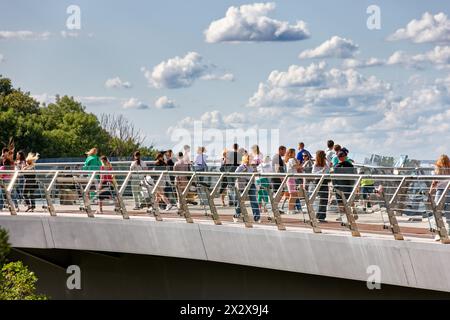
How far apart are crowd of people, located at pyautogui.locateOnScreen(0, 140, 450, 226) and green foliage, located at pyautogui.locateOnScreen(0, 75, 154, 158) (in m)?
83.4

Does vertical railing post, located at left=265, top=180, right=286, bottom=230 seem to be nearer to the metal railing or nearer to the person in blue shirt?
the metal railing

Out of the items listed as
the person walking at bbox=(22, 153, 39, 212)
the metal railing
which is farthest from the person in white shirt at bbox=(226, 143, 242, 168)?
the person walking at bbox=(22, 153, 39, 212)

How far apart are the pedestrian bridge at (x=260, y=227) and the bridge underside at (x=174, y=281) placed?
28.6 inches

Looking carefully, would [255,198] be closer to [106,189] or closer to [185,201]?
[185,201]

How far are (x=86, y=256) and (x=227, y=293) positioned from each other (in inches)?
238

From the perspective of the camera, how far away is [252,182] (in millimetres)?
23688

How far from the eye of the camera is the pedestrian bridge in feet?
63.7

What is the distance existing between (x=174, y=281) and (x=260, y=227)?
3662mm

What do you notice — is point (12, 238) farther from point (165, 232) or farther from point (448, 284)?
point (448, 284)

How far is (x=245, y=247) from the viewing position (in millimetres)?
23328

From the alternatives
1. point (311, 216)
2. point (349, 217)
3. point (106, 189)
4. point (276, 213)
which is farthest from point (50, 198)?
point (349, 217)
